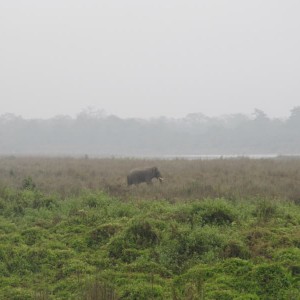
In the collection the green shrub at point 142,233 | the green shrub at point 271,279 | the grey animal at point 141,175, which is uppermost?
the grey animal at point 141,175

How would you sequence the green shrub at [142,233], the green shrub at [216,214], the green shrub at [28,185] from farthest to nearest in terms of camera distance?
Answer: the green shrub at [28,185] < the green shrub at [216,214] < the green shrub at [142,233]

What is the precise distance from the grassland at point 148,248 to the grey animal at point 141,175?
439cm

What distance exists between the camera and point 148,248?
8.80 metres

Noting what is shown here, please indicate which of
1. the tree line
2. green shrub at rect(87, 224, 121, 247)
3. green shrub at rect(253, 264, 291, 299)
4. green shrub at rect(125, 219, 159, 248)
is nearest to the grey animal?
green shrub at rect(87, 224, 121, 247)

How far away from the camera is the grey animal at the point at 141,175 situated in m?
18.4

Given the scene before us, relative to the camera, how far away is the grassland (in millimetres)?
6848

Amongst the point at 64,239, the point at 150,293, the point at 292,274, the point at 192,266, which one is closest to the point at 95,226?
the point at 64,239

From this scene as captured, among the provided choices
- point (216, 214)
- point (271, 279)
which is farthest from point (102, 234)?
point (271, 279)

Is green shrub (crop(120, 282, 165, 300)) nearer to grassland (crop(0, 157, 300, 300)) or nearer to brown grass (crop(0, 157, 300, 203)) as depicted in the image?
grassland (crop(0, 157, 300, 300))

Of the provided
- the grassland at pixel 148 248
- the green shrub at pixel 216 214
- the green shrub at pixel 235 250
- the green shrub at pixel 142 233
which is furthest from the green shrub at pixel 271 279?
the green shrub at pixel 216 214

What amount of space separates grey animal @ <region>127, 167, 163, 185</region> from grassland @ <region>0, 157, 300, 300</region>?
4.39 metres

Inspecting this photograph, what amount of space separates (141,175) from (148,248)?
32.8ft

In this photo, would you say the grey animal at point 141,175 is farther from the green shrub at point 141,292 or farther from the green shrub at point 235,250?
the green shrub at point 141,292

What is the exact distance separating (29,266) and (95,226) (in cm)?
242
